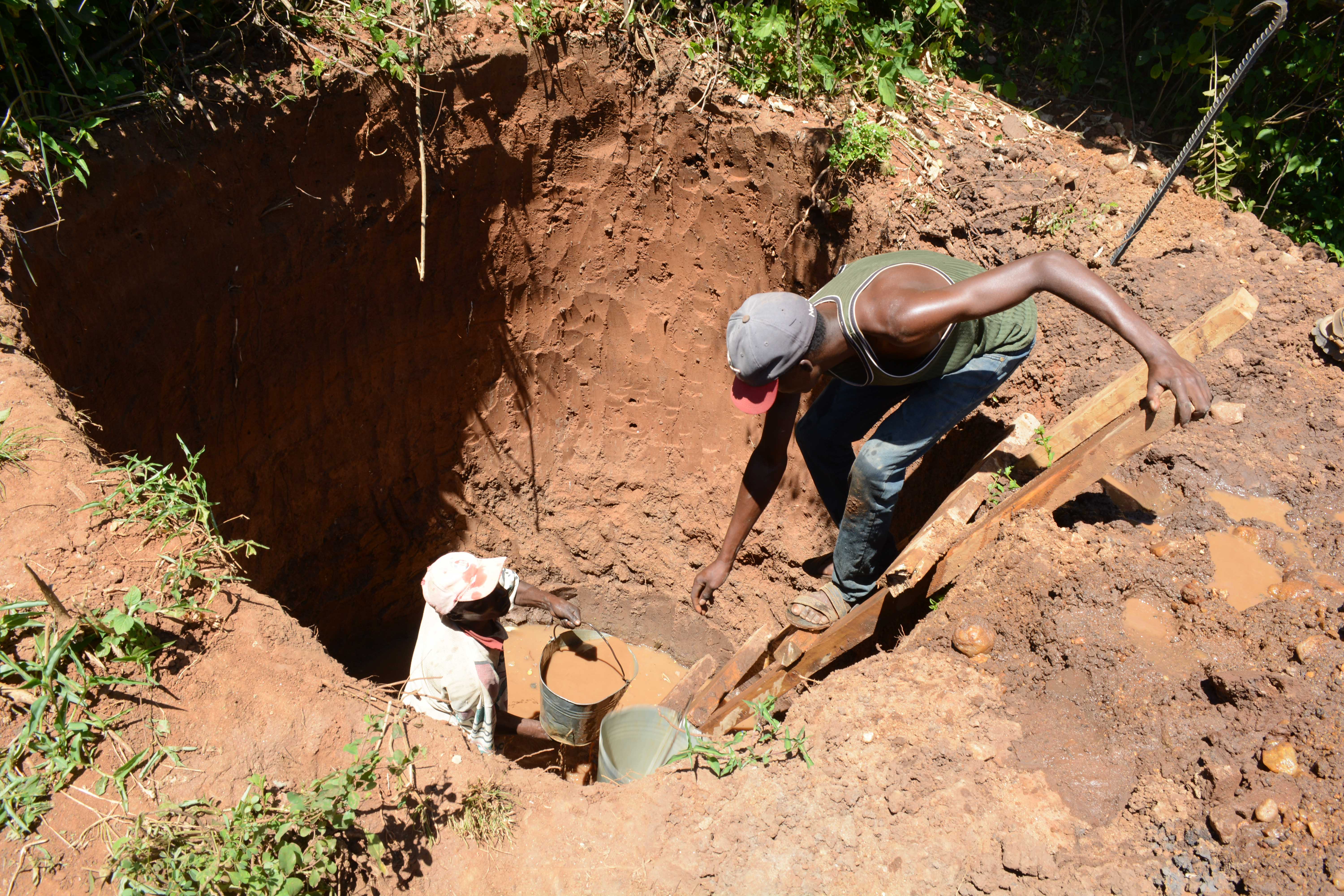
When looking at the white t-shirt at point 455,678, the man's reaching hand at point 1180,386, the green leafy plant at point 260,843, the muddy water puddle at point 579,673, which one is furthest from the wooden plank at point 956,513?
the muddy water puddle at point 579,673

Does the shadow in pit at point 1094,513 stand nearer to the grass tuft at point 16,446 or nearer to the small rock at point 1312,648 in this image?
the small rock at point 1312,648

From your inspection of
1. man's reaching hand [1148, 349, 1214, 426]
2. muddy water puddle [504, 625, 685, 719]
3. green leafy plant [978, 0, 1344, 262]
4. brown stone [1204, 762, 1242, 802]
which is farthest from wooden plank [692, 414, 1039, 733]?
green leafy plant [978, 0, 1344, 262]

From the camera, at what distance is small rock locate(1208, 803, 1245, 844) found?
193cm

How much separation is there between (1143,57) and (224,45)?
448cm

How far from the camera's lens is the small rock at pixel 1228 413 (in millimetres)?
3137

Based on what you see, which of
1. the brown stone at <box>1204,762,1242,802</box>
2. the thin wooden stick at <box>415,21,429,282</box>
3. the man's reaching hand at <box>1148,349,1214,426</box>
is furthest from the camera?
the thin wooden stick at <box>415,21,429,282</box>

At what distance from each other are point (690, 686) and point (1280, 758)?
6.66 feet

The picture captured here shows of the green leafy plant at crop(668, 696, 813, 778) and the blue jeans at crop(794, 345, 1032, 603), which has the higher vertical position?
the blue jeans at crop(794, 345, 1032, 603)

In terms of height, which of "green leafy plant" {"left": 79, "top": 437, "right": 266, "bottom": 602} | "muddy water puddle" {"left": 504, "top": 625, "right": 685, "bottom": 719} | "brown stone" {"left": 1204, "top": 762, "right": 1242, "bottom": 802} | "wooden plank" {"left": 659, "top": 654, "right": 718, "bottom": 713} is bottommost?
"muddy water puddle" {"left": 504, "top": 625, "right": 685, "bottom": 719}

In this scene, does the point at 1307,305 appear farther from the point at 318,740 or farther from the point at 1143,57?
the point at 318,740

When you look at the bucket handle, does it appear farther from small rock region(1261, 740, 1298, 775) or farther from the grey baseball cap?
small rock region(1261, 740, 1298, 775)

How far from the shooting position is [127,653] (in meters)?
2.16

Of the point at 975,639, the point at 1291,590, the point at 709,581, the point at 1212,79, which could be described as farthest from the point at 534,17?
the point at 1291,590

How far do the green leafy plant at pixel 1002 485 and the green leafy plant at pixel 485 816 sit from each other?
1.88 metres
